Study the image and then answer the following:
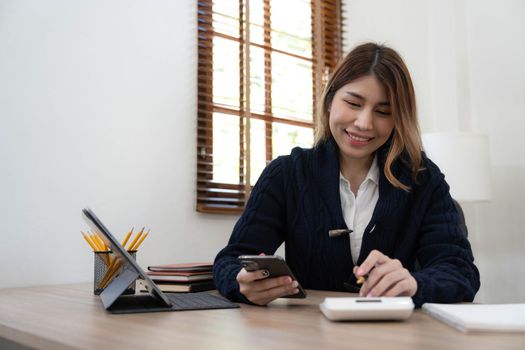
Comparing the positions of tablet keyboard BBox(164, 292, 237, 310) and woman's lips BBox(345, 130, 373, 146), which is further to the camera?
woman's lips BBox(345, 130, 373, 146)

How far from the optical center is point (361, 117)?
159cm

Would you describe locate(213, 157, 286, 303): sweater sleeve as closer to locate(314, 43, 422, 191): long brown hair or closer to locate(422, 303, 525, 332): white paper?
locate(314, 43, 422, 191): long brown hair

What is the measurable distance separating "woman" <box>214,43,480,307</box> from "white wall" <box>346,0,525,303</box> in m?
1.61

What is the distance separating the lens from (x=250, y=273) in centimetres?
118

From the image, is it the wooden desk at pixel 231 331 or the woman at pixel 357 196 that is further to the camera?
A: the woman at pixel 357 196

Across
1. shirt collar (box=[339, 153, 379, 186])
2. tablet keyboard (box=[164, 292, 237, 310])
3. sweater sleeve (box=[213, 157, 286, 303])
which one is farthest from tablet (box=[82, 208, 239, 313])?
shirt collar (box=[339, 153, 379, 186])

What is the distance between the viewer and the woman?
155cm

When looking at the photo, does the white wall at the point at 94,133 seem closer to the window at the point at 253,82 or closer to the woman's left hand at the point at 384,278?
the window at the point at 253,82

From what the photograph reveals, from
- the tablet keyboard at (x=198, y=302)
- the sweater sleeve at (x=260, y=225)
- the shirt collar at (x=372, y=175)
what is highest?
the shirt collar at (x=372, y=175)

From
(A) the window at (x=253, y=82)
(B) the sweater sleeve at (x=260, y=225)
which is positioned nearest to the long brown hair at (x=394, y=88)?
(B) the sweater sleeve at (x=260, y=225)

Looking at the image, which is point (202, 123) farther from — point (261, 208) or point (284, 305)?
point (284, 305)

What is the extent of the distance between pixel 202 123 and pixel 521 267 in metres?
1.78

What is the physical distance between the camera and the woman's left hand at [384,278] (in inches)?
44.1

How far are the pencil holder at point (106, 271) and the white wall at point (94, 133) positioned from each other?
59cm
